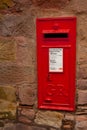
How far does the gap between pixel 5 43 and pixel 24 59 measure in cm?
28

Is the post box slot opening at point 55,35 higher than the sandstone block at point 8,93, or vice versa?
the post box slot opening at point 55,35

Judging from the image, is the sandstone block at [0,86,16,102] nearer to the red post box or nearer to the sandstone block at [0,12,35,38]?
the red post box

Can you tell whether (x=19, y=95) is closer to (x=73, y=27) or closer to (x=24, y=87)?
(x=24, y=87)

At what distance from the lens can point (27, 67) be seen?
10.4ft

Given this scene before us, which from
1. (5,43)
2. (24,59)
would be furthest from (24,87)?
(5,43)

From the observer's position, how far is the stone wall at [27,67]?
2.99 metres

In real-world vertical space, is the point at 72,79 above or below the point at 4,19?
below

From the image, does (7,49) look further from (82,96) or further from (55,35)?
(82,96)

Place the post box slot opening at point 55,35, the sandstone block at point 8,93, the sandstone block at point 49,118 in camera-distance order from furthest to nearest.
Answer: the sandstone block at point 8,93 → the sandstone block at point 49,118 → the post box slot opening at point 55,35

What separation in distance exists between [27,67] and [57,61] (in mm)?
356

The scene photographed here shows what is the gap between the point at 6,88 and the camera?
3252 millimetres

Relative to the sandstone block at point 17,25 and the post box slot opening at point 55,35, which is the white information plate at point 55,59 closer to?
the post box slot opening at point 55,35

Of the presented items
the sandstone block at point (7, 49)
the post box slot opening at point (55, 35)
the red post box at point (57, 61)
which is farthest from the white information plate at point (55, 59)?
the sandstone block at point (7, 49)

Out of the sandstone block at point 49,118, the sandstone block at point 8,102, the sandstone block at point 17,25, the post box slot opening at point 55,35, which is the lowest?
the sandstone block at point 49,118
